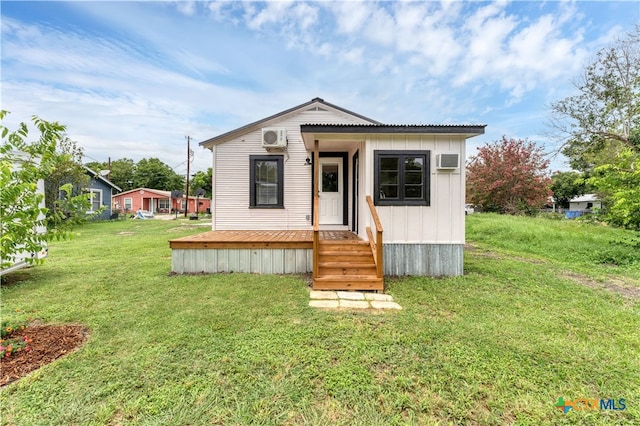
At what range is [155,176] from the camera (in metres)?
48.3

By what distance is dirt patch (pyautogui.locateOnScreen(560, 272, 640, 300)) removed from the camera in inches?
169

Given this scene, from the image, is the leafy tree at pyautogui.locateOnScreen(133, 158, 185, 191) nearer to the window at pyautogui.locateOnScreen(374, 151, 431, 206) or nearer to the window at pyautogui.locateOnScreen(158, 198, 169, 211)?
the window at pyautogui.locateOnScreen(158, 198, 169, 211)

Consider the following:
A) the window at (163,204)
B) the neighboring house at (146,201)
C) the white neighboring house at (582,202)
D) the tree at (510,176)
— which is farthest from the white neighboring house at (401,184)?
the white neighboring house at (582,202)

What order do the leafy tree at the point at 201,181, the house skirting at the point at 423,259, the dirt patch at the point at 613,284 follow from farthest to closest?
the leafy tree at the point at 201,181, the house skirting at the point at 423,259, the dirt patch at the point at 613,284

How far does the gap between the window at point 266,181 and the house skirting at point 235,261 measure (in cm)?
242

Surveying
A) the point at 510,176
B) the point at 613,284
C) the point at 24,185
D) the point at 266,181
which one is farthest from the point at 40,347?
the point at 510,176

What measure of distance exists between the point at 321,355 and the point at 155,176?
55.0 meters

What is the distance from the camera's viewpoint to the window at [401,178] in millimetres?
5016

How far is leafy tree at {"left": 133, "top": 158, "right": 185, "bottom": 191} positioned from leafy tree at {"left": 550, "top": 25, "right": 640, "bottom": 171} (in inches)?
2082

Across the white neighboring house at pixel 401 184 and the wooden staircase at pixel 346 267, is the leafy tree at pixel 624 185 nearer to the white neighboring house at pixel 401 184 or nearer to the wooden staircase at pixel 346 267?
the white neighboring house at pixel 401 184

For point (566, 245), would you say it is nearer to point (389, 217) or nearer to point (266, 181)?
point (389, 217)

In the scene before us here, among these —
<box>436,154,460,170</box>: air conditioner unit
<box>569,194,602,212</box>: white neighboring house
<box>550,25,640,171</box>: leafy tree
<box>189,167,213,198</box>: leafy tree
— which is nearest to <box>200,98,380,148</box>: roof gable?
<box>436,154,460,170</box>: air conditioner unit

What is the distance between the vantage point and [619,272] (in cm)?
554

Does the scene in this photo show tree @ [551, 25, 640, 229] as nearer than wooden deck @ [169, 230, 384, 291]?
No
